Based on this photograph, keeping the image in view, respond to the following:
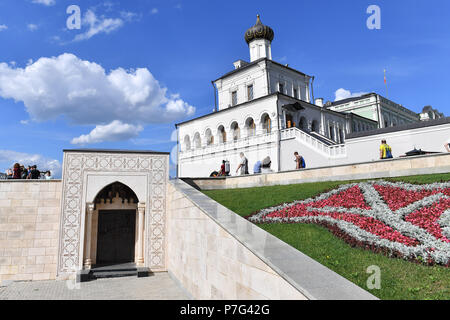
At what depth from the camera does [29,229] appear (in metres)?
13.8

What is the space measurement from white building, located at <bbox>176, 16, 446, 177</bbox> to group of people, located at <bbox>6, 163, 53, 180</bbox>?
19061 mm

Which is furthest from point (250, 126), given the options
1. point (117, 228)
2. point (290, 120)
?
point (117, 228)

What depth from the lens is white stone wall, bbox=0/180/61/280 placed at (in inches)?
533

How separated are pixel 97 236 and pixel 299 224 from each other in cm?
1107

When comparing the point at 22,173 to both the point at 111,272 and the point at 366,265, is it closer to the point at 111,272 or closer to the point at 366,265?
the point at 111,272

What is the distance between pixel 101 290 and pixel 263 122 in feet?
80.8

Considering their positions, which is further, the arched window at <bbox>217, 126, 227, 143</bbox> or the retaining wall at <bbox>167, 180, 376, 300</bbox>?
the arched window at <bbox>217, 126, 227, 143</bbox>

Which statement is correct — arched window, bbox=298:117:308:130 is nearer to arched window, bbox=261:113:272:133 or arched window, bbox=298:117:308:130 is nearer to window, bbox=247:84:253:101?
arched window, bbox=261:113:272:133

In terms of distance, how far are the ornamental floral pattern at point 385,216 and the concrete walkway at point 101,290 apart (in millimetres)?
4042

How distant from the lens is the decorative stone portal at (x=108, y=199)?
13914 millimetres

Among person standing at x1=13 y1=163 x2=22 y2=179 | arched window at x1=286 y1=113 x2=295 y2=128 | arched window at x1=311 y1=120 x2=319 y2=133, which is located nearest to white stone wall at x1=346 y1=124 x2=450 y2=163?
arched window at x1=286 y1=113 x2=295 y2=128
